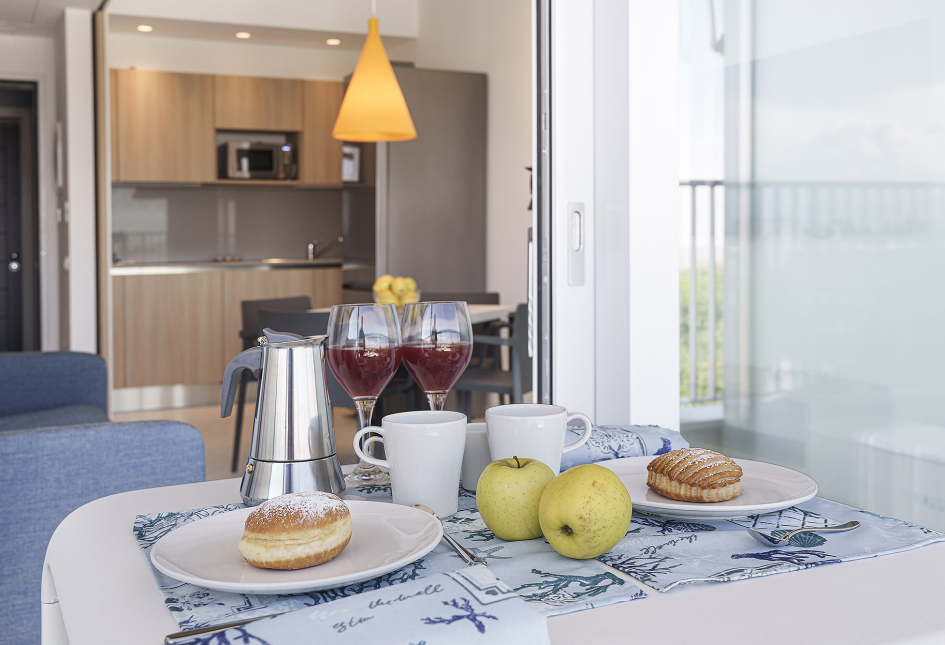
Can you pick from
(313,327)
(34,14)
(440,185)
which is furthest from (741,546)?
(34,14)

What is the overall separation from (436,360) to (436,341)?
0.02m

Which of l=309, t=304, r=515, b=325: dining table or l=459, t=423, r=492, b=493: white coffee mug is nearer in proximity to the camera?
l=459, t=423, r=492, b=493: white coffee mug

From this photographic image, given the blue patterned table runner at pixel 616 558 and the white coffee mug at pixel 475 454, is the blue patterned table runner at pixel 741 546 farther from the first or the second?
the white coffee mug at pixel 475 454

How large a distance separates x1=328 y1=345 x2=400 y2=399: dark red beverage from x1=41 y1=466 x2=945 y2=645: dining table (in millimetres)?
287

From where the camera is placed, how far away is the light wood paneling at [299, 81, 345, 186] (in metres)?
6.05

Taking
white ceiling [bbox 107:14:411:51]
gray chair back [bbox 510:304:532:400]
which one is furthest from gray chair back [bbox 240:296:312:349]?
white ceiling [bbox 107:14:411:51]

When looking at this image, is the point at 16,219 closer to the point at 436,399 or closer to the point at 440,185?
the point at 440,185

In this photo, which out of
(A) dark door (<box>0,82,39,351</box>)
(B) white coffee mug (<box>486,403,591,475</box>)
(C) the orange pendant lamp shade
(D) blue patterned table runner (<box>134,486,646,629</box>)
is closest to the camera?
(D) blue patterned table runner (<box>134,486,646,629</box>)

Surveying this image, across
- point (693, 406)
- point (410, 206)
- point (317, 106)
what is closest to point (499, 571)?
point (693, 406)

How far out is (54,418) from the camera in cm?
257

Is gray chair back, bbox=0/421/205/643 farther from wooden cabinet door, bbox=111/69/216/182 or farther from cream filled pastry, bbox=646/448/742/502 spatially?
wooden cabinet door, bbox=111/69/216/182

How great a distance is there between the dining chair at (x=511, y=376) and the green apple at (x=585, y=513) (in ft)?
7.52

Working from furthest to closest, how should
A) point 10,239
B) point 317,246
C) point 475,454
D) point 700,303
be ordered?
point 10,239
point 317,246
point 700,303
point 475,454

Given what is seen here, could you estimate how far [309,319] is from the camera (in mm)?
3109
